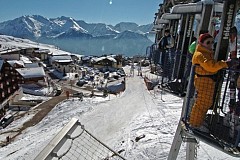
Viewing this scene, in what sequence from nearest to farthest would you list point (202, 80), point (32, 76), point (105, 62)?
A: 1. point (202, 80)
2. point (32, 76)
3. point (105, 62)

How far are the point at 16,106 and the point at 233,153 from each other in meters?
32.0

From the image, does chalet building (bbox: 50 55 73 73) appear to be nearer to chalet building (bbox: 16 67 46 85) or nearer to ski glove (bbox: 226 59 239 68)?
chalet building (bbox: 16 67 46 85)

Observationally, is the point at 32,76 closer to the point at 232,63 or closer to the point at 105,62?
the point at 105,62

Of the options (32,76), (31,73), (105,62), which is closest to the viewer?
(32,76)

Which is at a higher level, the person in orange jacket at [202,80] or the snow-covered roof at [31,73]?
the person in orange jacket at [202,80]

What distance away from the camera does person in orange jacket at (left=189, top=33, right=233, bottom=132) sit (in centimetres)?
390

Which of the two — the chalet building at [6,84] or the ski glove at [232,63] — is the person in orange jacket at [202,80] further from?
the chalet building at [6,84]

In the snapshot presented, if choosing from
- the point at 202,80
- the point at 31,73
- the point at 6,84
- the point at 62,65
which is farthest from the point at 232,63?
the point at 62,65

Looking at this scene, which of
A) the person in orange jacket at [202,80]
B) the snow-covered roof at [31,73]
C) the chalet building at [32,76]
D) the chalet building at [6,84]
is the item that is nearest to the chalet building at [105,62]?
the snow-covered roof at [31,73]

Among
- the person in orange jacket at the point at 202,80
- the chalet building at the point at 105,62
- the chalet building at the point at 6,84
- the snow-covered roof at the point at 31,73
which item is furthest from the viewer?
the chalet building at the point at 105,62

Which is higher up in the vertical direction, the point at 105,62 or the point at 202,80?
the point at 202,80

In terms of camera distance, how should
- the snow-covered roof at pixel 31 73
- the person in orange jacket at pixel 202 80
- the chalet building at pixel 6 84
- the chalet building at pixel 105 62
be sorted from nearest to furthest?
the person in orange jacket at pixel 202 80 → the chalet building at pixel 6 84 → the snow-covered roof at pixel 31 73 → the chalet building at pixel 105 62

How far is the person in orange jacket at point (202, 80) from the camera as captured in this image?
12.8 feet

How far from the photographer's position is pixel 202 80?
4.00m
